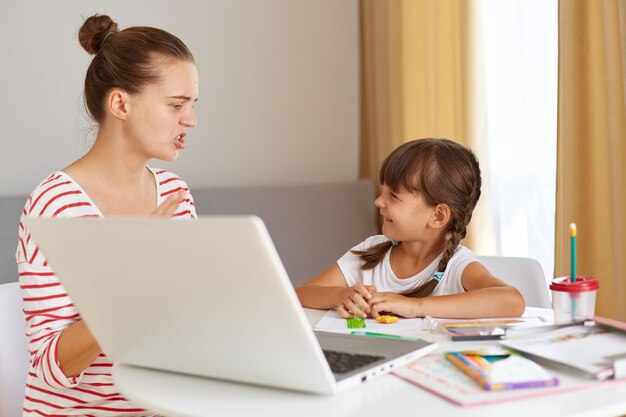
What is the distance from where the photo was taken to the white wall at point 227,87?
8.47 feet

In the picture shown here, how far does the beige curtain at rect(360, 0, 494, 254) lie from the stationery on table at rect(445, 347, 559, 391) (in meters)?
1.70

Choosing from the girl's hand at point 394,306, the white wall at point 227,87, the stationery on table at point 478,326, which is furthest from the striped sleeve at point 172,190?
the white wall at point 227,87

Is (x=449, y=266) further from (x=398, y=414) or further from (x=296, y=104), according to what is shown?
(x=296, y=104)

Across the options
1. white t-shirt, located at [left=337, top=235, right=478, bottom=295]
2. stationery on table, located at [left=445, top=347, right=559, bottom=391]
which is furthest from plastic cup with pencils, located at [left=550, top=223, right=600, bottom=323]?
white t-shirt, located at [left=337, top=235, right=478, bottom=295]

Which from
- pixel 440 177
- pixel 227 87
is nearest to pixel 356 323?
pixel 440 177

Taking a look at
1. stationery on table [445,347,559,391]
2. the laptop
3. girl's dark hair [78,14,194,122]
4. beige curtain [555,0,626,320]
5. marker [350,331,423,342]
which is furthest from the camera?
beige curtain [555,0,626,320]

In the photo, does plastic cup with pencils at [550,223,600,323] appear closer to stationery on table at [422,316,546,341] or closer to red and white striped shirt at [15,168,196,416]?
stationery on table at [422,316,546,341]

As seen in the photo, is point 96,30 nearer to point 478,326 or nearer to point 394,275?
point 394,275

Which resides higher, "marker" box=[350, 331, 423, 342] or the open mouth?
the open mouth

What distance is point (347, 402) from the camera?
0.87 metres

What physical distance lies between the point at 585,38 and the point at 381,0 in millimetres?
1088

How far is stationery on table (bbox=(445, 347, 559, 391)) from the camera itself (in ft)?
2.93

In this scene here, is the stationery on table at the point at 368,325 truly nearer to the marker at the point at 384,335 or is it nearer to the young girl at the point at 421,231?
the marker at the point at 384,335

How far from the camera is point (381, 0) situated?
3146 mm
